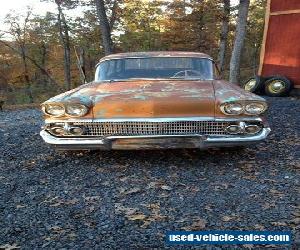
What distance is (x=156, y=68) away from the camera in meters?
5.38

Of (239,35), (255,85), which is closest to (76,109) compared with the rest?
(239,35)

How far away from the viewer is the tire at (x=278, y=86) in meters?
11.1

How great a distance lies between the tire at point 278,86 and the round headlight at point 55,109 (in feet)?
28.0

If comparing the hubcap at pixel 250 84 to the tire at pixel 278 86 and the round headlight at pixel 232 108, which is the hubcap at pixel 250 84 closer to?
the tire at pixel 278 86

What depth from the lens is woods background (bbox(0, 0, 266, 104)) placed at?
76.3ft

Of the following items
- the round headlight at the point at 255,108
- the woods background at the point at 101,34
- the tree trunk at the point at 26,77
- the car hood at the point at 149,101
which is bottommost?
the tree trunk at the point at 26,77

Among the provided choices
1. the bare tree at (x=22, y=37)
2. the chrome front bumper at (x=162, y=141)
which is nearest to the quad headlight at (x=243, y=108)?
the chrome front bumper at (x=162, y=141)

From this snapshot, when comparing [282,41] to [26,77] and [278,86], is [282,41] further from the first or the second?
[26,77]

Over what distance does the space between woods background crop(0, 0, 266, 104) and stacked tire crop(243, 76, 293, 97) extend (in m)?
5.96

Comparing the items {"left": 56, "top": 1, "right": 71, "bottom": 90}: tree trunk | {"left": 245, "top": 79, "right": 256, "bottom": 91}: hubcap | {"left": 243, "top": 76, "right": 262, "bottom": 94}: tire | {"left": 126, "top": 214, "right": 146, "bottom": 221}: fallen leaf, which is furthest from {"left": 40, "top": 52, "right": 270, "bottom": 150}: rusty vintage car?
{"left": 56, "top": 1, "right": 71, "bottom": 90}: tree trunk

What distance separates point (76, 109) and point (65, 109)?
0.14 meters

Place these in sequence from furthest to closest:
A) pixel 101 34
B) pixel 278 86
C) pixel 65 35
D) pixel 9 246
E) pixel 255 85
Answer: pixel 65 35, pixel 101 34, pixel 255 85, pixel 278 86, pixel 9 246

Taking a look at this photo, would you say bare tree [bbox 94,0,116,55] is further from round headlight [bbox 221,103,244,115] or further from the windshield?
round headlight [bbox 221,103,244,115]

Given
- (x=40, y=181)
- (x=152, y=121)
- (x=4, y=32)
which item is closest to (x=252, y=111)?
(x=152, y=121)
